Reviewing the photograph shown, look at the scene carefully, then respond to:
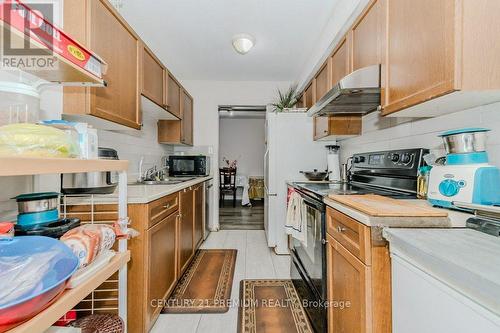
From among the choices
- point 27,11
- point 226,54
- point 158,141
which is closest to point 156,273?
point 27,11

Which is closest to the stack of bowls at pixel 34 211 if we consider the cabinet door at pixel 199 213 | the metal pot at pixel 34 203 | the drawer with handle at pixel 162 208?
the metal pot at pixel 34 203

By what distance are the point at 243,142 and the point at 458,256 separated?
22.3 ft

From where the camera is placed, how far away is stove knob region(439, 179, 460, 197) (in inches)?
36.9

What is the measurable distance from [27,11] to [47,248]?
634 millimetres

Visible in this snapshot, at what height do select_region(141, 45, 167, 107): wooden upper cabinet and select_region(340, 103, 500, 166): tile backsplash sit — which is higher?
select_region(141, 45, 167, 107): wooden upper cabinet

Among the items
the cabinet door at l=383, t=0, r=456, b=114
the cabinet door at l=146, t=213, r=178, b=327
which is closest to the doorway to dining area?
the cabinet door at l=146, t=213, r=178, b=327

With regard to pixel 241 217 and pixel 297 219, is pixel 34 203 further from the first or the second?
pixel 241 217

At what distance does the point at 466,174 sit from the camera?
→ 2.99 feet

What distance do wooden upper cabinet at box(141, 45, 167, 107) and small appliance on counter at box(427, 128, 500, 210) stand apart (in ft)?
6.57

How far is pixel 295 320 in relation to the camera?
1649mm

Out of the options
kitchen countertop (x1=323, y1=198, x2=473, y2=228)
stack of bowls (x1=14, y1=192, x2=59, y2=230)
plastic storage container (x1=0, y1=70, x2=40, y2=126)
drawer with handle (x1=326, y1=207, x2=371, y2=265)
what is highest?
plastic storage container (x1=0, y1=70, x2=40, y2=126)

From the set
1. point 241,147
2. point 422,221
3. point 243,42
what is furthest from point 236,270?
point 241,147

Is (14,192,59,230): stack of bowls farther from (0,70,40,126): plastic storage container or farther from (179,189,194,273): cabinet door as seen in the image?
(179,189,194,273): cabinet door

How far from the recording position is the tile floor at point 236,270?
1596 mm
